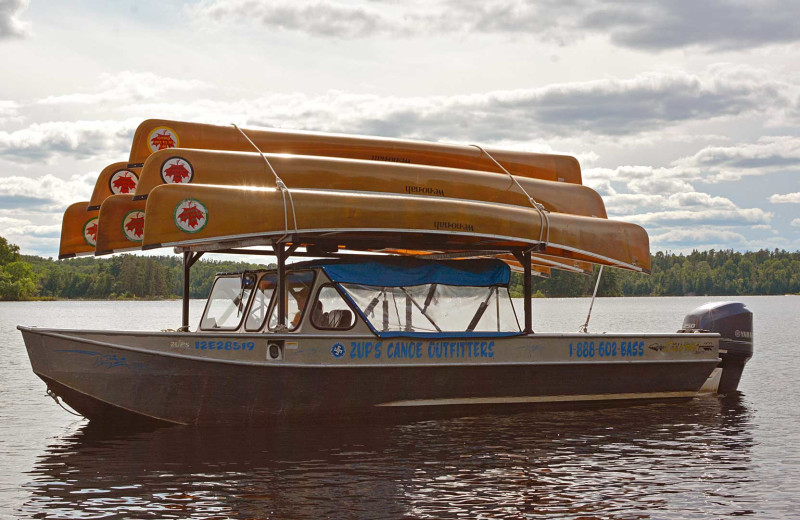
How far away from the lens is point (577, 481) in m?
13.7

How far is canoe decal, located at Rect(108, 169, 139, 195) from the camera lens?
17.7 meters

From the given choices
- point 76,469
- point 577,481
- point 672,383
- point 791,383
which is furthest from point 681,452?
point 791,383

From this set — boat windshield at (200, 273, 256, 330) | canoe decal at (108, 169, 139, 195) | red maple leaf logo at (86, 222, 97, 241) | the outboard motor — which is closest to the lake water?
the outboard motor

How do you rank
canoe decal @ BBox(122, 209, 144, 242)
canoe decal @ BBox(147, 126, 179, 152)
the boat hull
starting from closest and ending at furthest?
the boat hull → canoe decal @ BBox(122, 209, 144, 242) → canoe decal @ BBox(147, 126, 179, 152)

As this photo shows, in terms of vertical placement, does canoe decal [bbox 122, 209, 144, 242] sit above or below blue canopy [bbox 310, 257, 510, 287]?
above

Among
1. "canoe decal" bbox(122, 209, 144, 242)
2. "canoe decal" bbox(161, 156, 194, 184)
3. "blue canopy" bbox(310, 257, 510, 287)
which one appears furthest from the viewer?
"blue canopy" bbox(310, 257, 510, 287)

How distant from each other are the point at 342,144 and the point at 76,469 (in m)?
7.66

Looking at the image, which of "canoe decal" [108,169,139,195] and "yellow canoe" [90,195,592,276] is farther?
"canoe decal" [108,169,139,195]

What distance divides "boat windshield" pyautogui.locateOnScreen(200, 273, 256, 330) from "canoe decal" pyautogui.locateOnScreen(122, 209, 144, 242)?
8.02 feet

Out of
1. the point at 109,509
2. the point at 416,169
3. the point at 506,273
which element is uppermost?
the point at 416,169

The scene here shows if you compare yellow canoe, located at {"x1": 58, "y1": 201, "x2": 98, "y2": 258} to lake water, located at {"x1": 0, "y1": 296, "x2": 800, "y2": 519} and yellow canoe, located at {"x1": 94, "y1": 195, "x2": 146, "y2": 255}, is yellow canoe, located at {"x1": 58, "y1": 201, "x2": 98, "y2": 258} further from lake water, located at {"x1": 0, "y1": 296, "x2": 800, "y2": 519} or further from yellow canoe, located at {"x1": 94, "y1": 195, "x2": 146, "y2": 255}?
lake water, located at {"x1": 0, "y1": 296, "x2": 800, "y2": 519}

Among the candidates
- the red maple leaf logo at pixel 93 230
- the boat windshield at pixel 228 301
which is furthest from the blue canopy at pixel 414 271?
the red maple leaf logo at pixel 93 230

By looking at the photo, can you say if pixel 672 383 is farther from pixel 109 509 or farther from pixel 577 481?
pixel 109 509

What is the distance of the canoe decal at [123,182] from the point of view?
17.7 m
